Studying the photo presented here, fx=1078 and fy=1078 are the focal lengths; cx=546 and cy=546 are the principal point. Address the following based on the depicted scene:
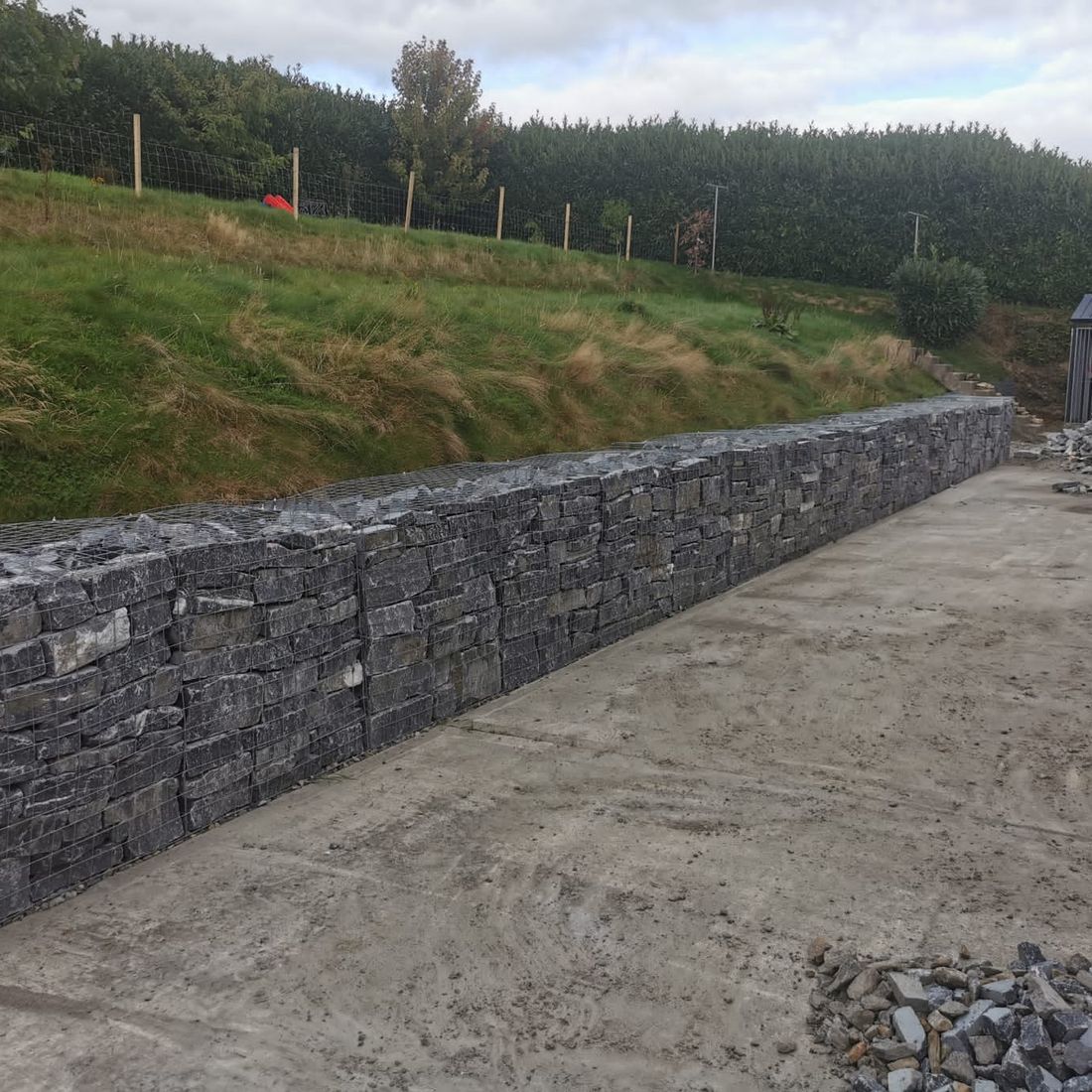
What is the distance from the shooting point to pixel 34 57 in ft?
76.6

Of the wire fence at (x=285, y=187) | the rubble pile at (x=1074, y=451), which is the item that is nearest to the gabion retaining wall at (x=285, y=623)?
the rubble pile at (x=1074, y=451)

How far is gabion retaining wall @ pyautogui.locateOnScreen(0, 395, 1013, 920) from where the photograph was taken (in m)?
4.59

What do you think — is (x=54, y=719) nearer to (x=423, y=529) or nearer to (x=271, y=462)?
(x=423, y=529)

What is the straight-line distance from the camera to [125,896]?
4727mm

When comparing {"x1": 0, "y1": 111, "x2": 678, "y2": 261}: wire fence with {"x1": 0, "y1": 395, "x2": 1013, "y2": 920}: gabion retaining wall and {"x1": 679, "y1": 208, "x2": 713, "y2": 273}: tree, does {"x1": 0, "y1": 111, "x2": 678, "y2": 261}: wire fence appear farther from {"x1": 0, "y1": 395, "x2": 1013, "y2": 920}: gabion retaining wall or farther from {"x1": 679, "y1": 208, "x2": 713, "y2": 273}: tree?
{"x1": 0, "y1": 395, "x2": 1013, "y2": 920}: gabion retaining wall

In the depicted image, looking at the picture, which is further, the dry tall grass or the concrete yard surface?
the dry tall grass

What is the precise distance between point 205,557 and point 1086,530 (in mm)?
12214

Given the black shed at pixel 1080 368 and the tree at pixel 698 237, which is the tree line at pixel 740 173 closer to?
the tree at pixel 698 237

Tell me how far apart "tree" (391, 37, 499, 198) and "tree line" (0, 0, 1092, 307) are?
0.19 ft

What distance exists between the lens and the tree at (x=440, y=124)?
3188 centimetres

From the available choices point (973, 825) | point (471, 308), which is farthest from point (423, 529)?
point (471, 308)

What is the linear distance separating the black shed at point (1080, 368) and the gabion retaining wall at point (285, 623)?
59.7 feet

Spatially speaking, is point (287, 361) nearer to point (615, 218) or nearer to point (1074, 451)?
point (1074, 451)

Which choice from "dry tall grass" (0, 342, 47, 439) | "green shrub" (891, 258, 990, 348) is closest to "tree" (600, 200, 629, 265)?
"green shrub" (891, 258, 990, 348)
